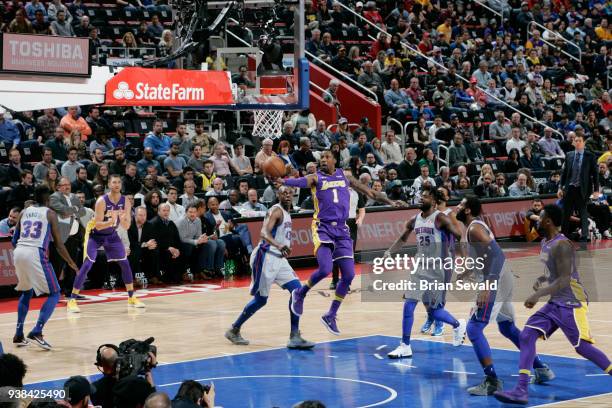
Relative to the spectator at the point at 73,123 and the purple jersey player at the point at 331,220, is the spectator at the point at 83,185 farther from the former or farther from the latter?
the purple jersey player at the point at 331,220

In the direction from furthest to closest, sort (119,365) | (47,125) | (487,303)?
1. (47,125)
2. (487,303)
3. (119,365)

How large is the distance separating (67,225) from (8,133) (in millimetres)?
3764

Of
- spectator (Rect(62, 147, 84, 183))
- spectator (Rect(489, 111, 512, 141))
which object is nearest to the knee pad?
spectator (Rect(62, 147, 84, 183))

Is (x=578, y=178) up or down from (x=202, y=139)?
down

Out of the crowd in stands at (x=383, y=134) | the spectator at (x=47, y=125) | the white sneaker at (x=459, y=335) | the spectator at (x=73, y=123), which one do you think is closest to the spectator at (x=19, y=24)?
the crowd in stands at (x=383, y=134)

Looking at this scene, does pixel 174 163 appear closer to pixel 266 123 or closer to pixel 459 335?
pixel 266 123

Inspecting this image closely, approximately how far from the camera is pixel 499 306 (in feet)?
33.4

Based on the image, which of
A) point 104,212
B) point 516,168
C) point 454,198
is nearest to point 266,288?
point 104,212

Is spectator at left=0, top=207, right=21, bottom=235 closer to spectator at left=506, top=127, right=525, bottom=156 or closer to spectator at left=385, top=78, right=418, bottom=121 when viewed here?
spectator at left=385, top=78, right=418, bottom=121

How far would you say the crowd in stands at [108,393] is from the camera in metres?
5.72

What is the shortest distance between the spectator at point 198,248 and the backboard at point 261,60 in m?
1.96

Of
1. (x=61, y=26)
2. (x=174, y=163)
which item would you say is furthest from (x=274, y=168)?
(x=61, y=26)

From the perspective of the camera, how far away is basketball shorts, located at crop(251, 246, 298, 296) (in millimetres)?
12086

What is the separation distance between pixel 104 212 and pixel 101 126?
602cm
